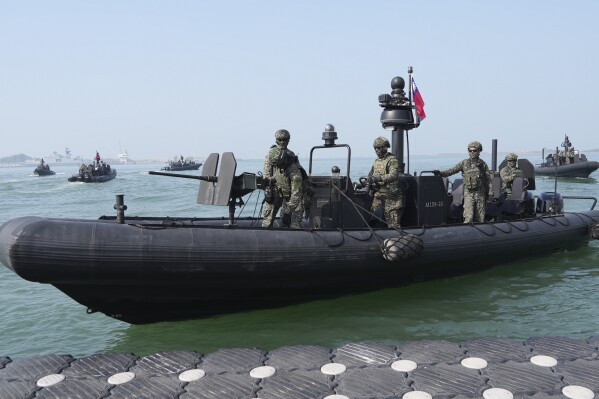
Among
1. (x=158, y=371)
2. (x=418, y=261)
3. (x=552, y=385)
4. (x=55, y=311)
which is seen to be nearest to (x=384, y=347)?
(x=552, y=385)

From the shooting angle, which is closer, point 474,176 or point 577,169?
point 474,176

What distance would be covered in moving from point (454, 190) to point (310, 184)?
3264 millimetres

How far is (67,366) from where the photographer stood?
13.8ft

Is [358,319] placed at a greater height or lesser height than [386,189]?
lesser

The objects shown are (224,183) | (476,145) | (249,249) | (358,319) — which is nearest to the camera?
(249,249)

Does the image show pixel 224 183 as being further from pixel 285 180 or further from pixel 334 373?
pixel 334 373

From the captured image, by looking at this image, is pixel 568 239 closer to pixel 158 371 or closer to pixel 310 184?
pixel 310 184

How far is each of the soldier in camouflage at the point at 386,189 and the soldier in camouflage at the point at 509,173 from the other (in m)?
3.36

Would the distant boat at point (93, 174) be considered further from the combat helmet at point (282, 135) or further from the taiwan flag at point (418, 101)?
the combat helmet at point (282, 135)

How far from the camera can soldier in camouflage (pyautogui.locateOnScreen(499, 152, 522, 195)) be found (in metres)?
9.31

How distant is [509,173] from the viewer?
30.8ft

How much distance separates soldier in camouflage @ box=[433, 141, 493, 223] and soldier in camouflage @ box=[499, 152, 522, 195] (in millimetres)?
1712

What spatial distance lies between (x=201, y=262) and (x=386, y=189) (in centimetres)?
283

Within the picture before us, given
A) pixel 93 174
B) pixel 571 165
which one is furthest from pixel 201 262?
pixel 93 174
